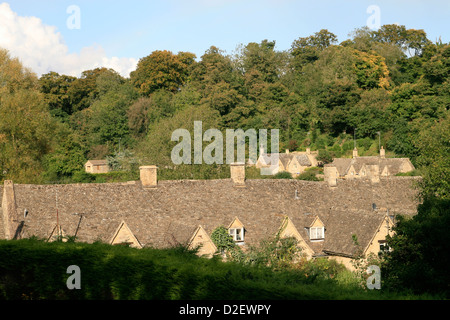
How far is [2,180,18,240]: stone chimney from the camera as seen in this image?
3128 centimetres

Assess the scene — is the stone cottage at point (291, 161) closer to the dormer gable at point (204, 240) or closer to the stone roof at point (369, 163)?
the stone roof at point (369, 163)

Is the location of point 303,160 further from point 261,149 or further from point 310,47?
point 310,47

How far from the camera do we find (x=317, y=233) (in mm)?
36500

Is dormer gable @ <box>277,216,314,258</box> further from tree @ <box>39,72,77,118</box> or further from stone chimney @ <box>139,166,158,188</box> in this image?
tree @ <box>39,72,77,118</box>

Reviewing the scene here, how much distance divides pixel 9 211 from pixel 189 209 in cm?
1160

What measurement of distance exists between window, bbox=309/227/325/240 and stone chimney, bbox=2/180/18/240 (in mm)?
19346

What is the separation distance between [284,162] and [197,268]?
268 feet

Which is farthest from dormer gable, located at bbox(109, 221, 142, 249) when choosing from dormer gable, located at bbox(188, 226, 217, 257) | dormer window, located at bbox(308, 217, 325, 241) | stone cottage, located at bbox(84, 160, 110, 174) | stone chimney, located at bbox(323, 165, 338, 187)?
stone cottage, located at bbox(84, 160, 110, 174)

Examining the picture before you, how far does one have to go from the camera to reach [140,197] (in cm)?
3616

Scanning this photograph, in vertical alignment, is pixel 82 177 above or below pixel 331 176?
below

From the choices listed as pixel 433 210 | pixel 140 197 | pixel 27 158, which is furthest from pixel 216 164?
pixel 433 210

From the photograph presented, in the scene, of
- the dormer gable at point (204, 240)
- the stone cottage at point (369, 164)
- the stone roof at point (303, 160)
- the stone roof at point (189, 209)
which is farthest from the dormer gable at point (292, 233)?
the stone roof at point (303, 160)

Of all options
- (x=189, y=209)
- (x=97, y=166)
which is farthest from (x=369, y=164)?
(x=97, y=166)

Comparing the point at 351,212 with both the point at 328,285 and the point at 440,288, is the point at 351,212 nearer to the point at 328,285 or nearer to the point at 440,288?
the point at 440,288
